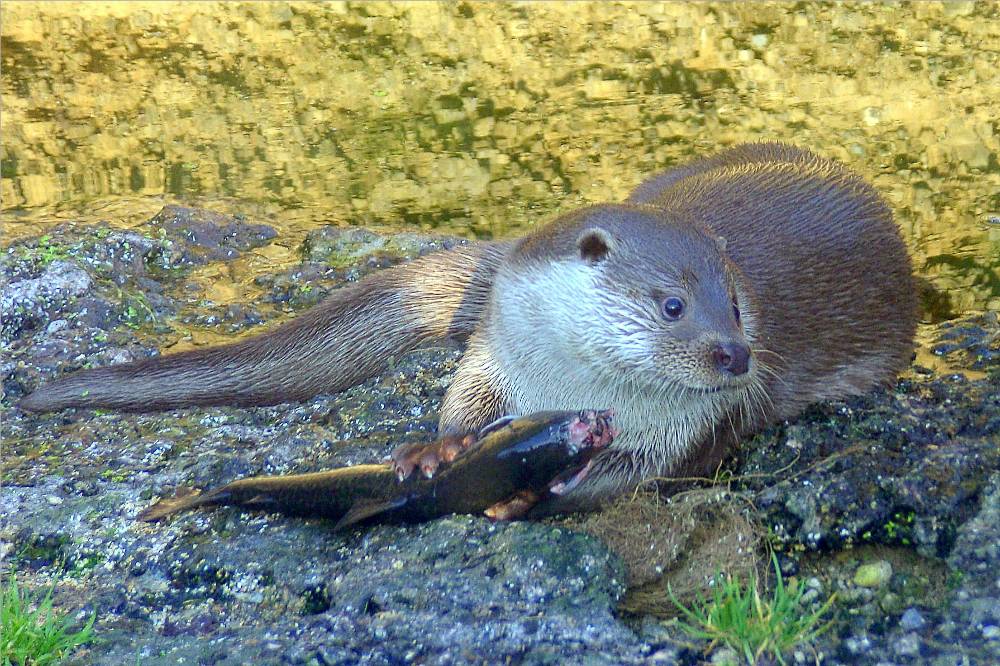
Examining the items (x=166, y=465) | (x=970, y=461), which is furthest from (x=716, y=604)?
(x=166, y=465)

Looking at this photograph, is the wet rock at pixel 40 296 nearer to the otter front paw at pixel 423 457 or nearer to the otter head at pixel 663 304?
the otter front paw at pixel 423 457

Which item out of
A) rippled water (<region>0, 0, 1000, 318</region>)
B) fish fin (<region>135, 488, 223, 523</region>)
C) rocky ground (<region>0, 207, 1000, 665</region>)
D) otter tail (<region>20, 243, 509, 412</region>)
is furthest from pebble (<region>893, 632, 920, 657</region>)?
rippled water (<region>0, 0, 1000, 318</region>)

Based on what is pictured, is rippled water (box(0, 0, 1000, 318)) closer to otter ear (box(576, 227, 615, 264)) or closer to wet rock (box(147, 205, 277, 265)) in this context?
wet rock (box(147, 205, 277, 265))

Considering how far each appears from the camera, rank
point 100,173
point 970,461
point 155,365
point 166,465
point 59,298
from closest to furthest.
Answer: point 970,461, point 166,465, point 155,365, point 59,298, point 100,173

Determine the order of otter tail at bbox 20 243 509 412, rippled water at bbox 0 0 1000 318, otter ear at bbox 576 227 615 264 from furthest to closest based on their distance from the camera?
rippled water at bbox 0 0 1000 318, otter tail at bbox 20 243 509 412, otter ear at bbox 576 227 615 264

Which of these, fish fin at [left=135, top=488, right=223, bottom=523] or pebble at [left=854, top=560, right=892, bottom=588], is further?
fish fin at [left=135, top=488, right=223, bottom=523]

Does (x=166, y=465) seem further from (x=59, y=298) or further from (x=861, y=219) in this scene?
(x=861, y=219)
